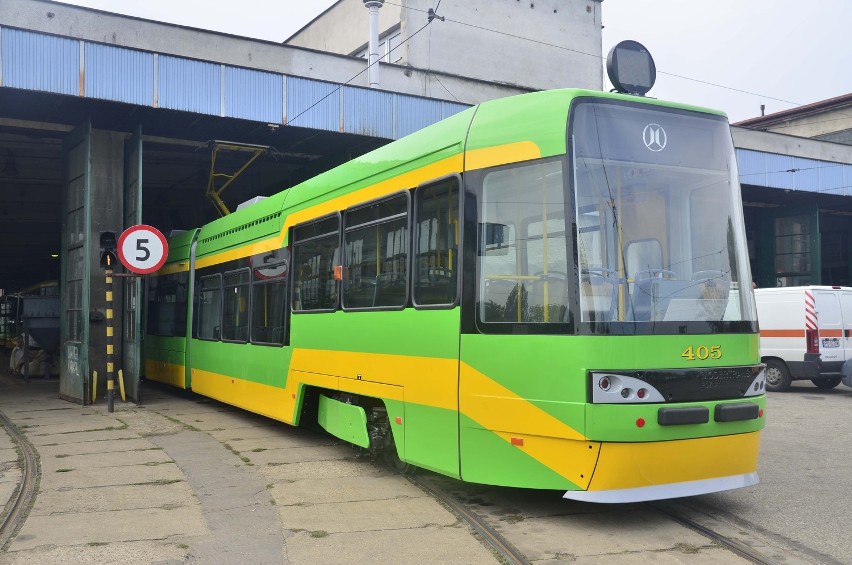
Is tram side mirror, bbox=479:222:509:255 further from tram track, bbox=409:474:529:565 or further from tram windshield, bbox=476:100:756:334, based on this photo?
tram track, bbox=409:474:529:565

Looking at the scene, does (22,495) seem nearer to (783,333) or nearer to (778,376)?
(783,333)

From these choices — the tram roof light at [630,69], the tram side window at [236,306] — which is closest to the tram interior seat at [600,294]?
the tram roof light at [630,69]

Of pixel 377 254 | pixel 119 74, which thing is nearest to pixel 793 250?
pixel 119 74

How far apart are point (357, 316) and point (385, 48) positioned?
22499mm

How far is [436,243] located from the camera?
655cm

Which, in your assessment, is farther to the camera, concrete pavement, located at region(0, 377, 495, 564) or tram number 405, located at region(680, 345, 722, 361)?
tram number 405, located at region(680, 345, 722, 361)

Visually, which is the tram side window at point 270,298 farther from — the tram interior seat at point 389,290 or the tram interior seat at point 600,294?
the tram interior seat at point 600,294

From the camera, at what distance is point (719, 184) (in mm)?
6160

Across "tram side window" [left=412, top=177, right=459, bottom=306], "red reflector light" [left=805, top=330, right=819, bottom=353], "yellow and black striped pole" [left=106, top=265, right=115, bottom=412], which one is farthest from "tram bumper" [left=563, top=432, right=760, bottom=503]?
"red reflector light" [left=805, top=330, right=819, bottom=353]

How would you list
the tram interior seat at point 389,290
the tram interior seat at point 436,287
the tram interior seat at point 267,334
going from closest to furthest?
1. the tram interior seat at point 436,287
2. the tram interior seat at point 389,290
3. the tram interior seat at point 267,334

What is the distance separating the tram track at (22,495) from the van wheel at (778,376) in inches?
530

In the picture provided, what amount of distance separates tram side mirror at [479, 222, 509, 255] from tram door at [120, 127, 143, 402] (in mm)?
9290

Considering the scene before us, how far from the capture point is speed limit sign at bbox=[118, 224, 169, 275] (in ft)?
41.1

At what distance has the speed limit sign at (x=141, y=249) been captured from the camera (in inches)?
494
